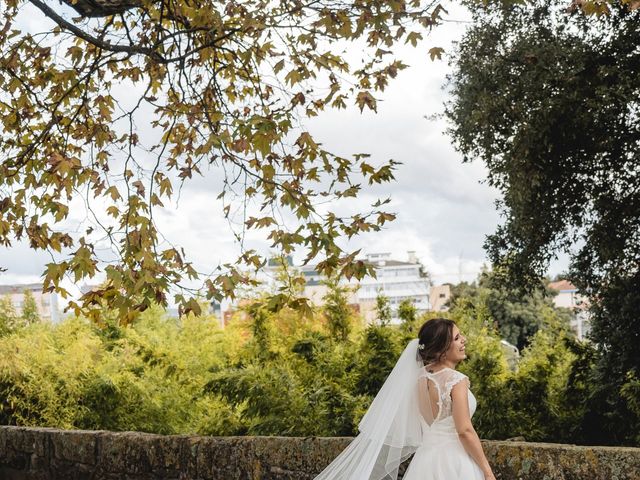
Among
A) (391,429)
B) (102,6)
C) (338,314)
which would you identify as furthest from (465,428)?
(338,314)

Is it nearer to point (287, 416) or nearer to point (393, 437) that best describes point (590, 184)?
point (287, 416)

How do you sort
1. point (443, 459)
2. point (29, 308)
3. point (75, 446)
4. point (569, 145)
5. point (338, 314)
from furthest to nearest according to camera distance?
1. point (29, 308)
2. point (338, 314)
3. point (569, 145)
4. point (75, 446)
5. point (443, 459)

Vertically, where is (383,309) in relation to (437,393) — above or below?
above

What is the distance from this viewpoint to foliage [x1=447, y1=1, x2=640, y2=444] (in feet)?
29.7

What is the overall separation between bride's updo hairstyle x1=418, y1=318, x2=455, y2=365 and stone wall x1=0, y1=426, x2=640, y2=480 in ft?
2.67

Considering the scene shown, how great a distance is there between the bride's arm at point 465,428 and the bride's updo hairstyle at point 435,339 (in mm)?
249

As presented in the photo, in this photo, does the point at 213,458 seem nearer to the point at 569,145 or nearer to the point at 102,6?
the point at 102,6

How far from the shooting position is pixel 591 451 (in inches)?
207

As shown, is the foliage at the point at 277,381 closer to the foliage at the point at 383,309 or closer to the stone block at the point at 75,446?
the foliage at the point at 383,309

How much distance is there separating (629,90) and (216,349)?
24.2 ft

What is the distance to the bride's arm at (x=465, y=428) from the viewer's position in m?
5.18

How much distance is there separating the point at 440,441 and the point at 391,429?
42cm

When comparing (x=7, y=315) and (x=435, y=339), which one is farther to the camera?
(x=7, y=315)

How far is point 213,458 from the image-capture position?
708 cm
